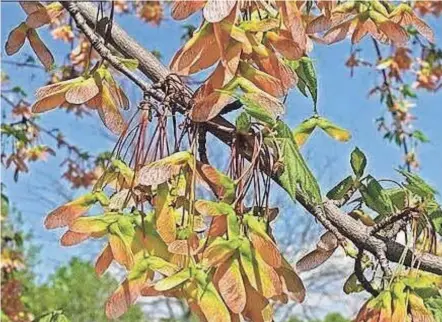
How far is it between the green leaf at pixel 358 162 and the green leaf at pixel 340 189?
11 mm

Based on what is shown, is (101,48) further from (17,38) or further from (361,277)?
(361,277)

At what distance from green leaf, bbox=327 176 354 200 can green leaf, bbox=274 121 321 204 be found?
0.59 feet

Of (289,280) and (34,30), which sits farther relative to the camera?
(34,30)

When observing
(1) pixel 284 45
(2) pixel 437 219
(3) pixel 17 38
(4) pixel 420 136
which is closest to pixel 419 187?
Answer: (2) pixel 437 219

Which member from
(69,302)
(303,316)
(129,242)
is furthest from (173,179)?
(69,302)

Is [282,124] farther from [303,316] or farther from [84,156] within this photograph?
[303,316]

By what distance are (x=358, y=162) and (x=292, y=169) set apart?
0.71 feet

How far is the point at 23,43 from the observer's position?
3.40 ft

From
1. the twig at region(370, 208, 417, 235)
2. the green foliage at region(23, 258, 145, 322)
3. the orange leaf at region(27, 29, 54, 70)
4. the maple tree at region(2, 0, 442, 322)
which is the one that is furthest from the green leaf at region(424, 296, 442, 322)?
the green foliage at region(23, 258, 145, 322)

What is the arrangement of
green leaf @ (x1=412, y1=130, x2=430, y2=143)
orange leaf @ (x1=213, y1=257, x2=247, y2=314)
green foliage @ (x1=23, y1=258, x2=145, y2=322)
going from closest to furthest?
orange leaf @ (x1=213, y1=257, x2=247, y2=314), green leaf @ (x1=412, y1=130, x2=430, y2=143), green foliage @ (x1=23, y1=258, x2=145, y2=322)

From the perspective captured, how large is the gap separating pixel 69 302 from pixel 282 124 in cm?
1310

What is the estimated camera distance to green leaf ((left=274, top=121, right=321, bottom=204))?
828mm

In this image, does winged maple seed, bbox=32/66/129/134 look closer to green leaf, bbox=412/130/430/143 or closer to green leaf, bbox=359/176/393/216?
green leaf, bbox=359/176/393/216

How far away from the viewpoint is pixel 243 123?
2.71 ft
